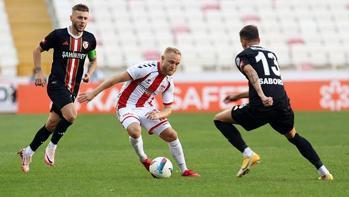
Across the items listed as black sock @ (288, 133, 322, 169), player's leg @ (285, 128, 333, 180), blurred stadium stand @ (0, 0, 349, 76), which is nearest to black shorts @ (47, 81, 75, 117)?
player's leg @ (285, 128, 333, 180)

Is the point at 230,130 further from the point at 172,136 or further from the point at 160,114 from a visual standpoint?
the point at 160,114

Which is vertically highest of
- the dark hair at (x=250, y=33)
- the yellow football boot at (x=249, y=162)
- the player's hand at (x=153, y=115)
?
the dark hair at (x=250, y=33)

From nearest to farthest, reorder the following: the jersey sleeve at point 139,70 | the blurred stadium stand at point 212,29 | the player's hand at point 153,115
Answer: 1. the player's hand at point 153,115
2. the jersey sleeve at point 139,70
3. the blurred stadium stand at point 212,29

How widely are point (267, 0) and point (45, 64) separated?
412 inches

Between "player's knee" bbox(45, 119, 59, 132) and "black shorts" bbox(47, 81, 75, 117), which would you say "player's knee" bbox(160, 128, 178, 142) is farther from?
"player's knee" bbox(45, 119, 59, 132)

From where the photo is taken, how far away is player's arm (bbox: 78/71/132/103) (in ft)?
33.3

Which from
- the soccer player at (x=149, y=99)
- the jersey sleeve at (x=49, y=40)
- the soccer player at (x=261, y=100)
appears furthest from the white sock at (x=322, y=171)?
the jersey sleeve at (x=49, y=40)

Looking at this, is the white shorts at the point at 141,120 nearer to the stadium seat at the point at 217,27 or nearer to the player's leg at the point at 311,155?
the player's leg at the point at 311,155

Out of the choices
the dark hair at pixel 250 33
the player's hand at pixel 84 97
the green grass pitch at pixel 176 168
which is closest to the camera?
the green grass pitch at pixel 176 168

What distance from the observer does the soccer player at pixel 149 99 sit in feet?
35.8

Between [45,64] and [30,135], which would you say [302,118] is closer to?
[30,135]

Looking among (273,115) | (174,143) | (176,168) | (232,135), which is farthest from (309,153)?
(176,168)

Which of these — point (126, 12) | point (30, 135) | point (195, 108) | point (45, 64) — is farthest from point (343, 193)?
point (126, 12)

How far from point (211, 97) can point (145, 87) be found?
17.2m
